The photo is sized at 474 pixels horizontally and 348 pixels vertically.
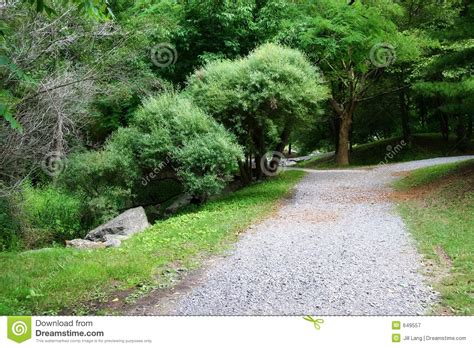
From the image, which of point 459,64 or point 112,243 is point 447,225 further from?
point 112,243

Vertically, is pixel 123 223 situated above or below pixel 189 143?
below

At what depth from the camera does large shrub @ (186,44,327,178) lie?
13234mm

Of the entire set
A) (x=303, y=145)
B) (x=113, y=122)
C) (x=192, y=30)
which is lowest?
(x=303, y=145)

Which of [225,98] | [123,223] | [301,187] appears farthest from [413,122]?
[123,223]

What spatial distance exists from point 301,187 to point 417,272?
990 centimetres

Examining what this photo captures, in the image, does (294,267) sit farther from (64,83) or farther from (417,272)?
(64,83)

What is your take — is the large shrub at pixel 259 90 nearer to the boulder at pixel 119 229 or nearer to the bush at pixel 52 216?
the boulder at pixel 119 229

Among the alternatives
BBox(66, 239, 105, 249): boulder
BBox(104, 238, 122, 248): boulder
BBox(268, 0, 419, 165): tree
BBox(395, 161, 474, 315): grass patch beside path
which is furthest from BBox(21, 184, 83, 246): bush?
BBox(268, 0, 419, 165): tree

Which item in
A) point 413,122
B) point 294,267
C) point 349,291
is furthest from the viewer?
point 413,122

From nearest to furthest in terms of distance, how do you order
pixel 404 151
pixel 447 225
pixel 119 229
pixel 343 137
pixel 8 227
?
pixel 447 225, pixel 119 229, pixel 8 227, pixel 343 137, pixel 404 151

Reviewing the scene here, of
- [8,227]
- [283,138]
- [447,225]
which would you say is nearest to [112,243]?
[8,227]

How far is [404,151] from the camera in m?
28.9

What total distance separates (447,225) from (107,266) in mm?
6411

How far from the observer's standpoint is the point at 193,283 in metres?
6.08
